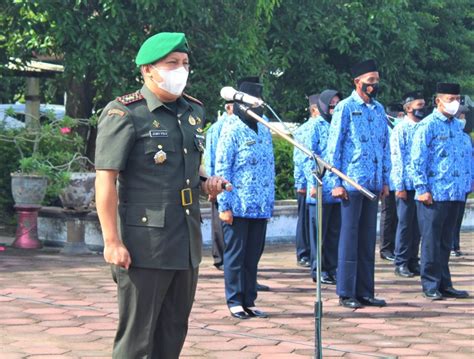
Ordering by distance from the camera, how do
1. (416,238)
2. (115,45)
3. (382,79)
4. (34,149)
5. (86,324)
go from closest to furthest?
(86,324) → (416,238) → (34,149) → (115,45) → (382,79)

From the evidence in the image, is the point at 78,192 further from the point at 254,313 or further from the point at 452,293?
the point at 452,293

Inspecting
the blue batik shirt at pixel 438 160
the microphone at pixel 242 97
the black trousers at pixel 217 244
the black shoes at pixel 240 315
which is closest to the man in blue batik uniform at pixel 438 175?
the blue batik shirt at pixel 438 160

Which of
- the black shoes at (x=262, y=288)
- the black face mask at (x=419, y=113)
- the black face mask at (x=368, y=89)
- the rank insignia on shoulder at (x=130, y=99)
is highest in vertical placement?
the black face mask at (x=368, y=89)

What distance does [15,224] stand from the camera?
45.0ft

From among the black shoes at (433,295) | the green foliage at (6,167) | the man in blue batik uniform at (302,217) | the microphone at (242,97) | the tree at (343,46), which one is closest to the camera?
the microphone at (242,97)

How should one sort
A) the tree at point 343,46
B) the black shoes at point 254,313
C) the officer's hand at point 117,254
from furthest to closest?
the tree at point 343,46 < the black shoes at point 254,313 < the officer's hand at point 117,254

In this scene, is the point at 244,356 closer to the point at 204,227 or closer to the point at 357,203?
the point at 357,203

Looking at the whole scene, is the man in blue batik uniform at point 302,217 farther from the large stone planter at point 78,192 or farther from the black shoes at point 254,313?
the black shoes at point 254,313

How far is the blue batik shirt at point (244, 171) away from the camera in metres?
8.40

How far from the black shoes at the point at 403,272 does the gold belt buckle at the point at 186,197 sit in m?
6.39

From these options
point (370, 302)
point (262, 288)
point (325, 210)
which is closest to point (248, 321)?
point (370, 302)

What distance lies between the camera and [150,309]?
494 centimetres

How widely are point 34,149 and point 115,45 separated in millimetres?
2471

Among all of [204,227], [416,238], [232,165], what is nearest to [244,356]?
[232,165]
